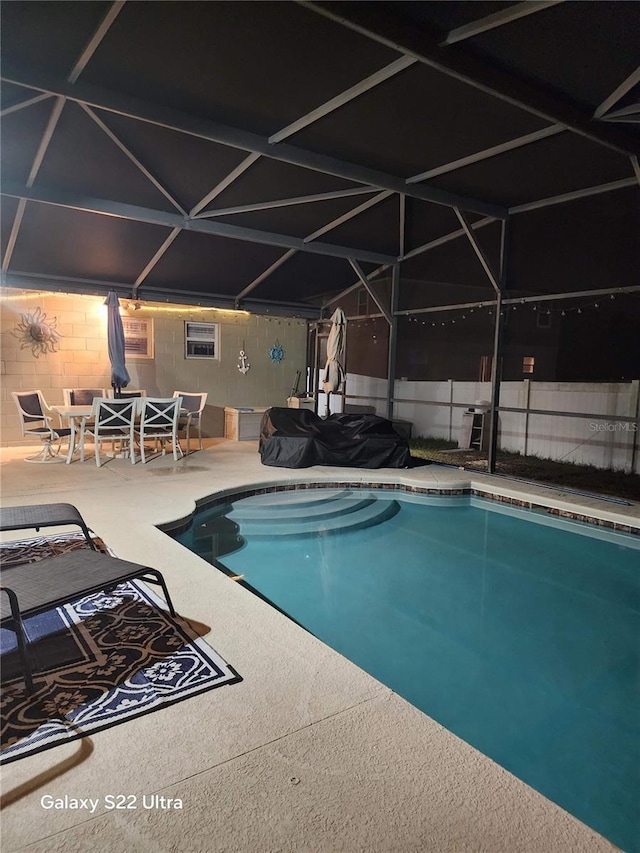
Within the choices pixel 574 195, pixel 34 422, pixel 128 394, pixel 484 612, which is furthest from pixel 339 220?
pixel 484 612

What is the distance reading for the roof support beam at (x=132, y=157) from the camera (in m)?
4.61

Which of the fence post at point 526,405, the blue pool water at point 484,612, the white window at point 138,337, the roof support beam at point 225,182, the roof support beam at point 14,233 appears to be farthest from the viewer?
the fence post at point 526,405

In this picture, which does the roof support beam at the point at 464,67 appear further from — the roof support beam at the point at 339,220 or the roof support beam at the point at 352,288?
the roof support beam at the point at 352,288

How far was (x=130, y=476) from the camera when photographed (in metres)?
6.32

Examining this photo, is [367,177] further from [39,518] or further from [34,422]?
[34,422]

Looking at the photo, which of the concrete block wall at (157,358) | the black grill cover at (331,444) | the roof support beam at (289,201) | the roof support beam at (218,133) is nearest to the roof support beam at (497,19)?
the roof support beam at (218,133)

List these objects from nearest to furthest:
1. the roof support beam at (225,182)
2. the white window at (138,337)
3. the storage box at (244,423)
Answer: the roof support beam at (225,182) → the white window at (138,337) → the storage box at (244,423)

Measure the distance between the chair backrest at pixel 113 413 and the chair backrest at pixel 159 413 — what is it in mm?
157

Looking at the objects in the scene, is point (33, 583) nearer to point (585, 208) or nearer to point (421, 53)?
point (421, 53)

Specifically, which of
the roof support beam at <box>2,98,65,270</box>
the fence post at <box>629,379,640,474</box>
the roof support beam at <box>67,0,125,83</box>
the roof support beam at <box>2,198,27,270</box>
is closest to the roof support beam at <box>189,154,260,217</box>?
the roof support beam at <box>2,98,65,270</box>

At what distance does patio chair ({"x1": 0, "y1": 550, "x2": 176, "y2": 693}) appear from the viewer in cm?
199

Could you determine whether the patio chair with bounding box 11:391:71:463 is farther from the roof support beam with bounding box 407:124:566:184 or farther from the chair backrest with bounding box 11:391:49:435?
the roof support beam with bounding box 407:124:566:184

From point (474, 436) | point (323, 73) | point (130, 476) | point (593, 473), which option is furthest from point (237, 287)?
point (593, 473)

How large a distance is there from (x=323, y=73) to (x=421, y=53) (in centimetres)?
82
